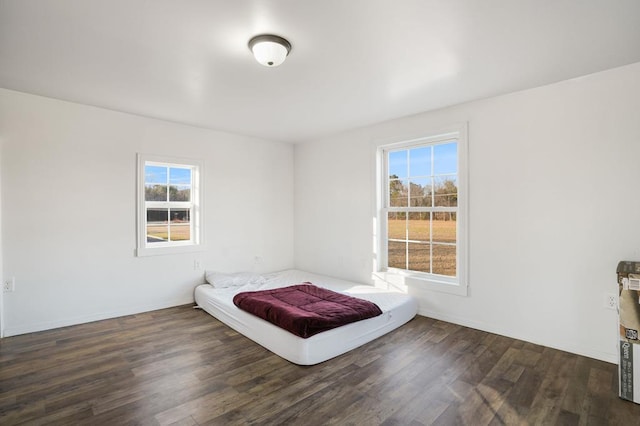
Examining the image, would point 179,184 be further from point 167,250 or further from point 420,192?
point 420,192

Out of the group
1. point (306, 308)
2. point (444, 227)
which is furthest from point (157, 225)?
point (444, 227)

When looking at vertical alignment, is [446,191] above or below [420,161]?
below

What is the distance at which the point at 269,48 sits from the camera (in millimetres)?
2143

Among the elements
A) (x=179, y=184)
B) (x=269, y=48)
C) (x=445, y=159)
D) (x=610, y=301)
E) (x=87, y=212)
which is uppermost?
(x=269, y=48)

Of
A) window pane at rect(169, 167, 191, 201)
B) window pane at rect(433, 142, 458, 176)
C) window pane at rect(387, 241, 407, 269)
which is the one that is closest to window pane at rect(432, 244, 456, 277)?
window pane at rect(387, 241, 407, 269)

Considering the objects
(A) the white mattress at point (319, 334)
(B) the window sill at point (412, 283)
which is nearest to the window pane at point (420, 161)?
(B) the window sill at point (412, 283)

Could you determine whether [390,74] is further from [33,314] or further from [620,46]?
[33,314]

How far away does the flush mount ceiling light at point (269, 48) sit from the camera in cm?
212

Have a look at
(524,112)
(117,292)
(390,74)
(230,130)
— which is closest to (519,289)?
(524,112)

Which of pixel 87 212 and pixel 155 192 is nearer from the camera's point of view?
pixel 87 212

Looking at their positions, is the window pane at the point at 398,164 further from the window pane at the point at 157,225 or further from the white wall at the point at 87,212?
the window pane at the point at 157,225

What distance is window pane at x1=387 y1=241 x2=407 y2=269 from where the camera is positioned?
13.5ft

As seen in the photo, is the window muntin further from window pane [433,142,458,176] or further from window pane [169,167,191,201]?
window pane [169,167,191,201]

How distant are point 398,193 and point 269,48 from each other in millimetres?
2590
